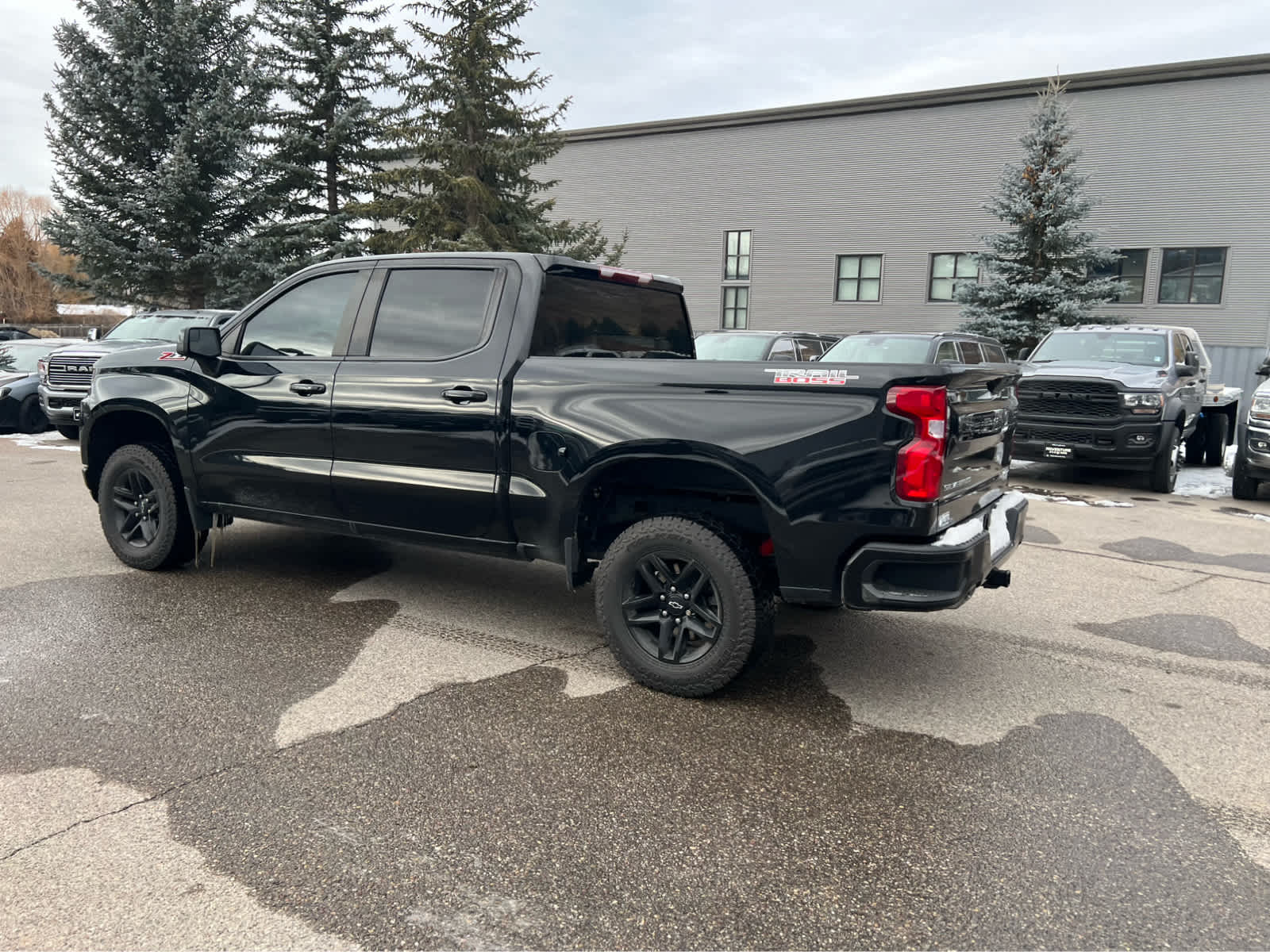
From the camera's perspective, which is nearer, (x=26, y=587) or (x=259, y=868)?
(x=259, y=868)

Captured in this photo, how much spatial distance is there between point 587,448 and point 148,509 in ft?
11.0

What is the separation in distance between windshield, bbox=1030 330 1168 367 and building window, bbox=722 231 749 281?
1852 centimetres

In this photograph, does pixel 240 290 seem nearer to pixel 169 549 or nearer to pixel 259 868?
pixel 169 549

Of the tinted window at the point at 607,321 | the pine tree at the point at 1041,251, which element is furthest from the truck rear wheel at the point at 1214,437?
the tinted window at the point at 607,321

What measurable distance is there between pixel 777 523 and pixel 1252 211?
2559cm

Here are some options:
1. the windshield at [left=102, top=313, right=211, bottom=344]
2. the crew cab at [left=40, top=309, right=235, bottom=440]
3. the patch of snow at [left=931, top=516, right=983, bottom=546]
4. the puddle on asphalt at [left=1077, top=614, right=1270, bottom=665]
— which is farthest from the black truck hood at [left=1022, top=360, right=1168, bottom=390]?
the windshield at [left=102, top=313, right=211, bottom=344]

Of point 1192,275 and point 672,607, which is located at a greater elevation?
point 1192,275

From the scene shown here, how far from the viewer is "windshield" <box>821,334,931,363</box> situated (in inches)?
424

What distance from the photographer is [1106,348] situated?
10914 mm

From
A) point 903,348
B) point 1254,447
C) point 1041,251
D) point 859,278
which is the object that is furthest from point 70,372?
point 859,278

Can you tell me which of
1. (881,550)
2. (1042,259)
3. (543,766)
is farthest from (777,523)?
(1042,259)

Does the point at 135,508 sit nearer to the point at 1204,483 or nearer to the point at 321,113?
the point at 1204,483

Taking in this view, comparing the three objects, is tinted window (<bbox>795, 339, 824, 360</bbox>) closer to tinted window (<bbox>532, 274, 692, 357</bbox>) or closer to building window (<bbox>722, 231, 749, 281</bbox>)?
tinted window (<bbox>532, 274, 692, 357</bbox>)

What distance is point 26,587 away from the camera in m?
5.21
